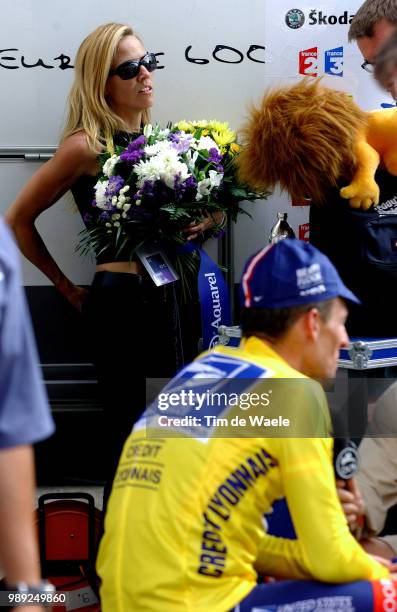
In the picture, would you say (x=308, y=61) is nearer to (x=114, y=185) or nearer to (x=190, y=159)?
(x=190, y=159)

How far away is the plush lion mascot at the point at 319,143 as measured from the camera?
358cm

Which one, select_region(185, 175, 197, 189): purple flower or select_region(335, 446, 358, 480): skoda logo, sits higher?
select_region(185, 175, 197, 189): purple flower

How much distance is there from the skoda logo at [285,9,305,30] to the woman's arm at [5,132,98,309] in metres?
1.08

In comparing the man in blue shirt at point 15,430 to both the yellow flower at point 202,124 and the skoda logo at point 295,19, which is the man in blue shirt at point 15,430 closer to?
the yellow flower at point 202,124

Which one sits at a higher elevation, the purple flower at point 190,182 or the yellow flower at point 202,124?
the yellow flower at point 202,124

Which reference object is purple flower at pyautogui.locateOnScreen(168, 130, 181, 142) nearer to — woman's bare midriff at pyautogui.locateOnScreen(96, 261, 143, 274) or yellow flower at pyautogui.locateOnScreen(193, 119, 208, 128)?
yellow flower at pyautogui.locateOnScreen(193, 119, 208, 128)

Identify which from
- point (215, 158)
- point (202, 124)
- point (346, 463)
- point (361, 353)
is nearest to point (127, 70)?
point (202, 124)

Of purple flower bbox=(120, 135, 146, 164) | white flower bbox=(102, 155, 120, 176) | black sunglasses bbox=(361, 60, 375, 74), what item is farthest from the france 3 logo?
white flower bbox=(102, 155, 120, 176)

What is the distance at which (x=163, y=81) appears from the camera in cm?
447

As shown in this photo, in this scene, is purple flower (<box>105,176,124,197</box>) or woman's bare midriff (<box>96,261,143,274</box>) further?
woman's bare midriff (<box>96,261,143,274</box>)

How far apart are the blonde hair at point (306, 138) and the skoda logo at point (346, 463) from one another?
4.13 feet

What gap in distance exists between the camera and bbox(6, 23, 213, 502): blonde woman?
3898mm

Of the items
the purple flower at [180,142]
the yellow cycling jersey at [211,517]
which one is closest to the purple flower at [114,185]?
the purple flower at [180,142]

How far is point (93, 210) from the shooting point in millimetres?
4031
